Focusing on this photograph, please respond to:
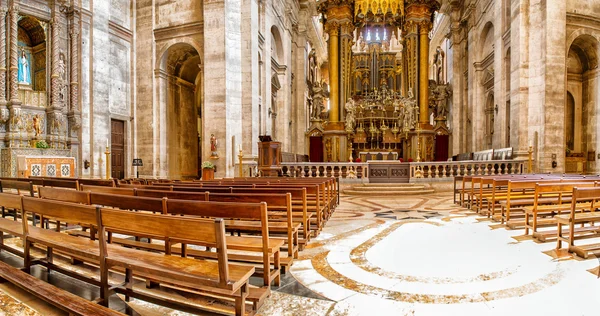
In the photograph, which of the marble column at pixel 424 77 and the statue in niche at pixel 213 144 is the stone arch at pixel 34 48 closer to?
the statue in niche at pixel 213 144

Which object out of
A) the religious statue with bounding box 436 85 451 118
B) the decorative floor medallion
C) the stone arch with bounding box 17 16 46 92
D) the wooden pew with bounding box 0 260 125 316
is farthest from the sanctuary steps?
the religious statue with bounding box 436 85 451 118

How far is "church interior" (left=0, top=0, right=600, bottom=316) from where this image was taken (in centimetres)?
241

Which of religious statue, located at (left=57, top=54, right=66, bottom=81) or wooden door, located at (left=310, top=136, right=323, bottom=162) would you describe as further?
wooden door, located at (left=310, top=136, right=323, bottom=162)

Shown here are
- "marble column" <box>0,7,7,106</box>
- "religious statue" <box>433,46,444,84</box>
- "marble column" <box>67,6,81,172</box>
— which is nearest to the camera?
"marble column" <box>0,7,7,106</box>

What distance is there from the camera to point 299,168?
12.1 meters

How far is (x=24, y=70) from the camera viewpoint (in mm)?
11695

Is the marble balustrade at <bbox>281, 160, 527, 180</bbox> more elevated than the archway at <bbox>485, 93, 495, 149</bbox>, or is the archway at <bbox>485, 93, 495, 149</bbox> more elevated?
the archway at <bbox>485, 93, 495, 149</bbox>

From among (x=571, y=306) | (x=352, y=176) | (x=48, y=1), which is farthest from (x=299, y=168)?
(x=48, y=1)

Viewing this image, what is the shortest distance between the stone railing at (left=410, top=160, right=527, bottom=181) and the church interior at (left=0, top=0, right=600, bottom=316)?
0.09 metres

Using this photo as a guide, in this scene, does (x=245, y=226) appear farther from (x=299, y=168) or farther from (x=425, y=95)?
(x=425, y=95)

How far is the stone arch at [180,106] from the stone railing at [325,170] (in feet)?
17.3

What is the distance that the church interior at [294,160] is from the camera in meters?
2.41

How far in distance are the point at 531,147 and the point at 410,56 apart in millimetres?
11667

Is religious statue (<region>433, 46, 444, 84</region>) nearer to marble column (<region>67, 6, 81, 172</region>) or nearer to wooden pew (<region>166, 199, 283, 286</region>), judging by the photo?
marble column (<region>67, 6, 81, 172</region>)
